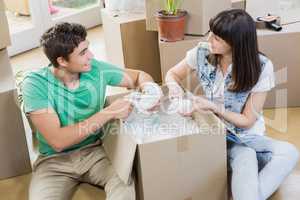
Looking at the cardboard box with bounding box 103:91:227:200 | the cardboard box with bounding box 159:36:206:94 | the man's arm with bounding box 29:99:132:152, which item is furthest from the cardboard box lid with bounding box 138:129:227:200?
the cardboard box with bounding box 159:36:206:94

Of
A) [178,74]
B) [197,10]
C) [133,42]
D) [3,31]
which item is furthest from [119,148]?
[133,42]

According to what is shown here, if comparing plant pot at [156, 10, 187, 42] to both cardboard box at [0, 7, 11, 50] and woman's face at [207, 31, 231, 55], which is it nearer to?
woman's face at [207, 31, 231, 55]

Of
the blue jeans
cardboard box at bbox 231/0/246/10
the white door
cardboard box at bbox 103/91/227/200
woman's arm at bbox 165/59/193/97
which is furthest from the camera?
the white door

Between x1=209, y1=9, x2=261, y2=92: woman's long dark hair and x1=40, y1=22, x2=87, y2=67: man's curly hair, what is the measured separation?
504mm

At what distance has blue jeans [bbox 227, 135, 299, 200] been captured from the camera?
173 centimetres

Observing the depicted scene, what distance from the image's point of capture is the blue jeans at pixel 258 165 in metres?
1.73

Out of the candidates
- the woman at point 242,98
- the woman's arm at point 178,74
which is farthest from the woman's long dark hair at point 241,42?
the woman's arm at point 178,74

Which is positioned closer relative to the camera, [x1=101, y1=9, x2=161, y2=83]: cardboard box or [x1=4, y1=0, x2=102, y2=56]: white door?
[x1=101, y1=9, x2=161, y2=83]: cardboard box

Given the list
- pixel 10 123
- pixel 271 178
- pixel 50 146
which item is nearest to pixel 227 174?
pixel 271 178

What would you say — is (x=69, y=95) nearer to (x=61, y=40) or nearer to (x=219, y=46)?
(x=61, y=40)

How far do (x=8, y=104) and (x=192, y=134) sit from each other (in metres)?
0.84

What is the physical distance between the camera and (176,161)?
1.67 meters

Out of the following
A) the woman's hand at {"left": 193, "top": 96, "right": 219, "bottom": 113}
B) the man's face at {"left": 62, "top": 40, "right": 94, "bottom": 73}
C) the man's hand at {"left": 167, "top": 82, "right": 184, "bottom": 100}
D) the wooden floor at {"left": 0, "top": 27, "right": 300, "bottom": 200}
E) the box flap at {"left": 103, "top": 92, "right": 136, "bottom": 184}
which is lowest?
the wooden floor at {"left": 0, "top": 27, "right": 300, "bottom": 200}

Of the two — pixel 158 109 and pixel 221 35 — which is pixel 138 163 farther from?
pixel 221 35
